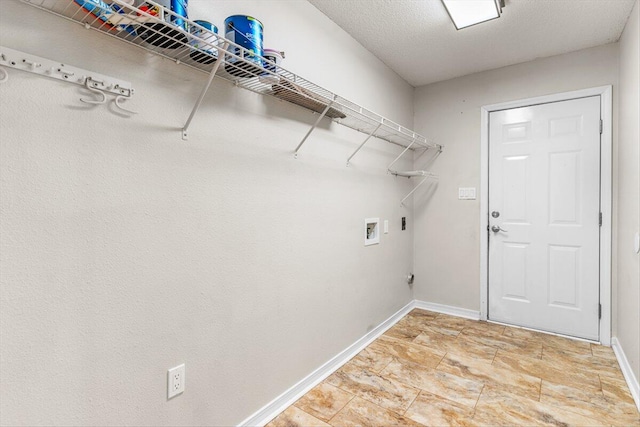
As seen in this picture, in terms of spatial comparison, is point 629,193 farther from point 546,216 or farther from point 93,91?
point 93,91

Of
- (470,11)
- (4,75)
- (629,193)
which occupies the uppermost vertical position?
(470,11)

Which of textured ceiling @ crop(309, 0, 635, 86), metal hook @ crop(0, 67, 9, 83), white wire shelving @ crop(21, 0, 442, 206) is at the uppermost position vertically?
textured ceiling @ crop(309, 0, 635, 86)

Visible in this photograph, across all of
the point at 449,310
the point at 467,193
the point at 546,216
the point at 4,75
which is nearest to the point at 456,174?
the point at 467,193

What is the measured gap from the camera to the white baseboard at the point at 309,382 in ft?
5.33

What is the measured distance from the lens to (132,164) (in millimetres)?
1120

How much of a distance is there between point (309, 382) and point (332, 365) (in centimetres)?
25

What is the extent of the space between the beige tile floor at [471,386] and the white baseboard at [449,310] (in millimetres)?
403

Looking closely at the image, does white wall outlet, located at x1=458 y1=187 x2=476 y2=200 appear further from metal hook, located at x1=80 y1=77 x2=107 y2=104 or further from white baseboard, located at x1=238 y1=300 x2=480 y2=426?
metal hook, located at x1=80 y1=77 x2=107 y2=104

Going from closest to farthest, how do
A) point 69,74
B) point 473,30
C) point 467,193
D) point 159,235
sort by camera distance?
point 69,74 → point 159,235 → point 473,30 → point 467,193

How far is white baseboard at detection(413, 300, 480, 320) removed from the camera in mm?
3095

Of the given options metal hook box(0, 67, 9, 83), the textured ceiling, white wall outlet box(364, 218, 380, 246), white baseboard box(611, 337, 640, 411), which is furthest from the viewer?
white wall outlet box(364, 218, 380, 246)

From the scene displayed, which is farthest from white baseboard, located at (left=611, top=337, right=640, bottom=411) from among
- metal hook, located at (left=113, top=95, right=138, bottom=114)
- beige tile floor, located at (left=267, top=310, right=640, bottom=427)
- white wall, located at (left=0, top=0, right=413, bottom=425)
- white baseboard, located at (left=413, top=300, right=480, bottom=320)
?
metal hook, located at (left=113, top=95, right=138, bottom=114)

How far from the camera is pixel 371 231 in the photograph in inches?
103

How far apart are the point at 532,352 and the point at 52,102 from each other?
10.3ft
